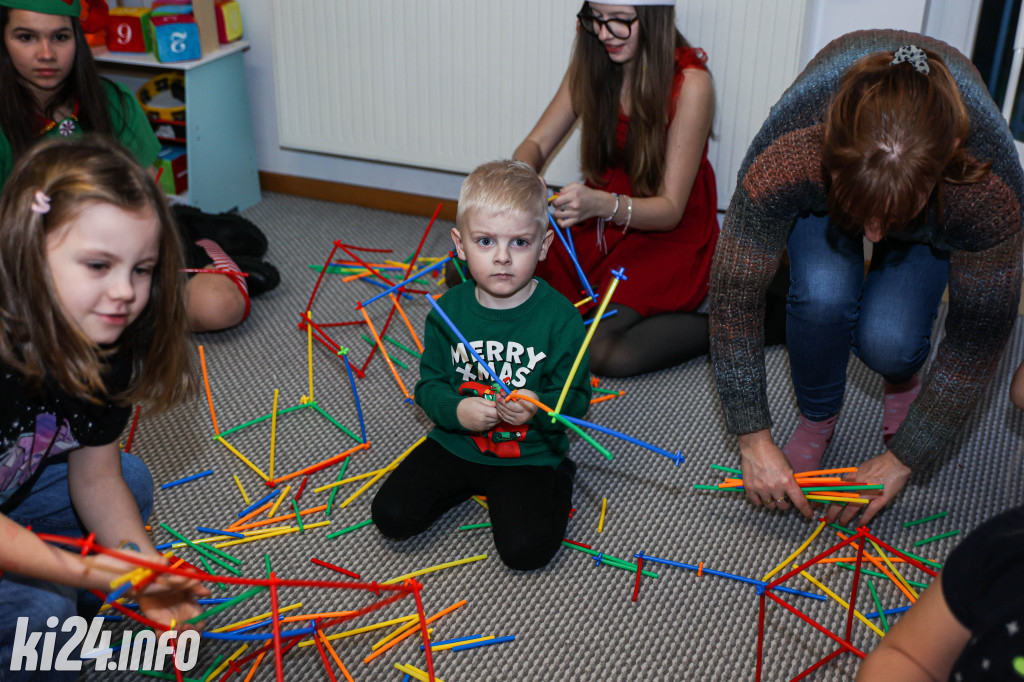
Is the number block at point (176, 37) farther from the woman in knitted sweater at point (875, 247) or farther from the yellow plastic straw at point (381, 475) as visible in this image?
the woman in knitted sweater at point (875, 247)

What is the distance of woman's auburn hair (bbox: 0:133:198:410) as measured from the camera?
0.98 metres

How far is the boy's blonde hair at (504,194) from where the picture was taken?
4.58 ft

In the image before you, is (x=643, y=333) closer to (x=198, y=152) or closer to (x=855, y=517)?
(x=855, y=517)

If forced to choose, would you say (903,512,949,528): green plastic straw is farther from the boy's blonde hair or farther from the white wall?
the white wall

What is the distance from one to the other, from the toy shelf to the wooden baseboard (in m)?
0.09

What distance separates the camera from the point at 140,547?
1.16 meters

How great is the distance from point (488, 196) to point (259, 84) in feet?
5.97

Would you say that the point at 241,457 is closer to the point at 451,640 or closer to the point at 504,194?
the point at 451,640

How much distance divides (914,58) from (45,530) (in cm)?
128

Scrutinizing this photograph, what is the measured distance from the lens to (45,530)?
3.99 feet

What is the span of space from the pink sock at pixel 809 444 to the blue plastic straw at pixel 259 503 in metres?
0.93

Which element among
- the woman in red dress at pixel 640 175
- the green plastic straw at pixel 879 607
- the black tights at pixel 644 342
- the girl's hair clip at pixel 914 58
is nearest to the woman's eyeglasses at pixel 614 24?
the woman in red dress at pixel 640 175

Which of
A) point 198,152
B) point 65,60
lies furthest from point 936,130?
point 198,152

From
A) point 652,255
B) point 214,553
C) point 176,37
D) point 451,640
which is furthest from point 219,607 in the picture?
point 176,37
